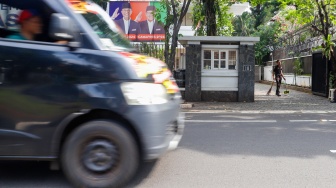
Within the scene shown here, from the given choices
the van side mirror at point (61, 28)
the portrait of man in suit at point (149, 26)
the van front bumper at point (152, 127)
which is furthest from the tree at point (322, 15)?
the portrait of man in suit at point (149, 26)

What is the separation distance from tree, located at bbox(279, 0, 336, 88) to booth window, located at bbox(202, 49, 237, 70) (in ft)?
11.0

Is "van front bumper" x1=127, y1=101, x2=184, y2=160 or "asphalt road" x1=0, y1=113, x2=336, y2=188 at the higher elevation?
"van front bumper" x1=127, y1=101, x2=184, y2=160

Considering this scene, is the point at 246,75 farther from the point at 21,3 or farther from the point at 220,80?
the point at 21,3

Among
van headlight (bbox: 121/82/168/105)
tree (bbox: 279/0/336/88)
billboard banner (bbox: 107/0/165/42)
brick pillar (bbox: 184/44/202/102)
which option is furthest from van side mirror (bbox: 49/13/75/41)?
billboard banner (bbox: 107/0/165/42)

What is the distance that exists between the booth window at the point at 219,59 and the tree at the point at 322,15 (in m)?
3.36

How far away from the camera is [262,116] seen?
10906 mm

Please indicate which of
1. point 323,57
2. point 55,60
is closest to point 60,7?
point 55,60

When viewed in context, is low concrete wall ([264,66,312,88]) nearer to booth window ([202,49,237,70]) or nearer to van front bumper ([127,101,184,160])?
booth window ([202,49,237,70])

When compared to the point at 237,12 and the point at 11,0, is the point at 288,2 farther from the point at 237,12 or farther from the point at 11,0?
the point at 237,12

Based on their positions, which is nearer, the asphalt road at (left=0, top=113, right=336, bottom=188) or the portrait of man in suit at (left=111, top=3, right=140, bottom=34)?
the asphalt road at (left=0, top=113, right=336, bottom=188)

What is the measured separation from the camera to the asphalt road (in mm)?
4598

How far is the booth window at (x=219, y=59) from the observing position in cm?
1495

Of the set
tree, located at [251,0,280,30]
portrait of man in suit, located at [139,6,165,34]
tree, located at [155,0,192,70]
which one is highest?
tree, located at [251,0,280,30]

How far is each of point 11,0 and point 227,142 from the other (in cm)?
434
